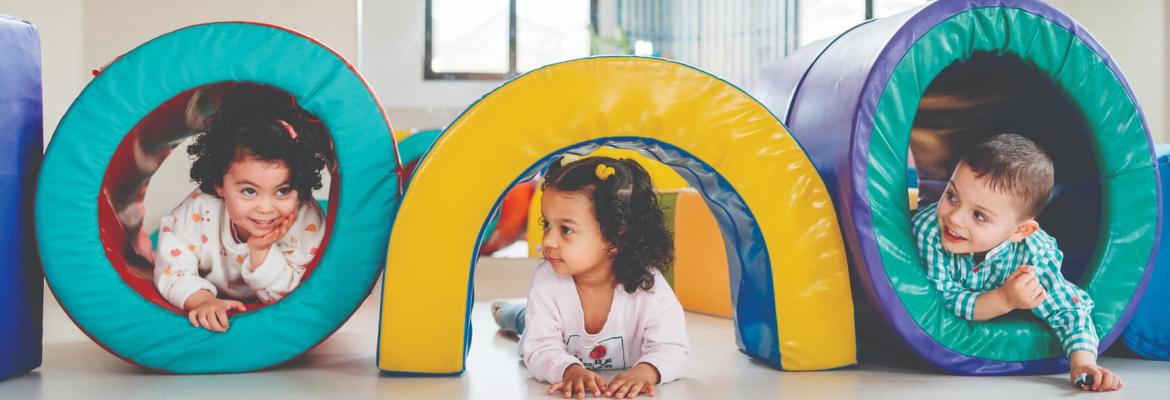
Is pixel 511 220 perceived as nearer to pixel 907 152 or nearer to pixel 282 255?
pixel 282 255

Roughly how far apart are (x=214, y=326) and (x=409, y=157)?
1321 mm

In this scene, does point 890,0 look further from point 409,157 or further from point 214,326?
point 214,326

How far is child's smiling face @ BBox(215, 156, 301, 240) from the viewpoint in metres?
2.42

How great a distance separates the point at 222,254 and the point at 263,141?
0.33m

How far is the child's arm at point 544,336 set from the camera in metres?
2.18

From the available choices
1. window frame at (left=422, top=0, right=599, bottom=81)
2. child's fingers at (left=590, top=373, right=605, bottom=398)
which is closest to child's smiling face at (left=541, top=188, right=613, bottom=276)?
child's fingers at (left=590, top=373, right=605, bottom=398)

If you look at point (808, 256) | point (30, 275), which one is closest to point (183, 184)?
point (30, 275)

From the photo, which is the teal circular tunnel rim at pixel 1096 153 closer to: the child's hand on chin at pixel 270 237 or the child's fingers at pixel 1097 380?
the child's fingers at pixel 1097 380

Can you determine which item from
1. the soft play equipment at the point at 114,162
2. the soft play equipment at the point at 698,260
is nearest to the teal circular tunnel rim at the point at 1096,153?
the soft play equipment at the point at 698,260

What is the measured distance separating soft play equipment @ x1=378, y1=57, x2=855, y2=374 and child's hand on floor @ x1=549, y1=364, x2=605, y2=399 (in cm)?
30

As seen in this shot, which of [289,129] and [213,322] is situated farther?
[289,129]

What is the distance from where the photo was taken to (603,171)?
2252 millimetres

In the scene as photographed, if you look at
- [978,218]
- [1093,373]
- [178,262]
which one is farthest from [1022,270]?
[178,262]

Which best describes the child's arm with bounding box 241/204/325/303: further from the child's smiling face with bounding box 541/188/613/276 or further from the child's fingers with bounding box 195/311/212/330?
the child's smiling face with bounding box 541/188/613/276
